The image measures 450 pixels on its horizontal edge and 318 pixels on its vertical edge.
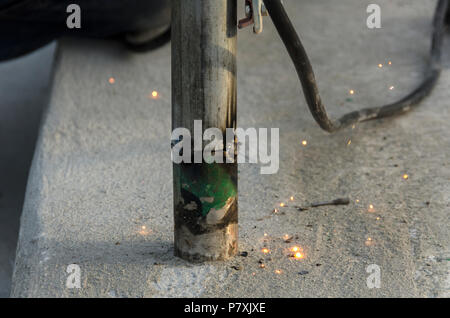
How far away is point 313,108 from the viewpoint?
2.66 metres

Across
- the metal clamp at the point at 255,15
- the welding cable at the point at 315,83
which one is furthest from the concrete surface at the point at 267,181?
the metal clamp at the point at 255,15

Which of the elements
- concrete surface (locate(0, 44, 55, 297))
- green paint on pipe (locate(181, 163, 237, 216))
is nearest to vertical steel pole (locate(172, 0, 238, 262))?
green paint on pipe (locate(181, 163, 237, 216))

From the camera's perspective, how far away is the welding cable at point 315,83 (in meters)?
2.33

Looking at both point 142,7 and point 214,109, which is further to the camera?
point 142,7

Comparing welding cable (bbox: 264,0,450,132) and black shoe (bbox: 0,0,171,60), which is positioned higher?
black shoe (bbox: 0,0,171,60)

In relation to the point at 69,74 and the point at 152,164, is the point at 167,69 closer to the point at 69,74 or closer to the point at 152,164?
the point at 69,74

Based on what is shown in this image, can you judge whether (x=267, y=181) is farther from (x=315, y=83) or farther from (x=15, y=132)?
(x=15, y=132)

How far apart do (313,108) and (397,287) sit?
75cm

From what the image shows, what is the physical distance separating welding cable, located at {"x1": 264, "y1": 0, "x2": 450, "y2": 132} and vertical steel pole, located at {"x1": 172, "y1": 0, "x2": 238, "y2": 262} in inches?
7.6

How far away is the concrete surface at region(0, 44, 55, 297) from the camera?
12.5 feet

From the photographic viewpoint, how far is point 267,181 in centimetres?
309

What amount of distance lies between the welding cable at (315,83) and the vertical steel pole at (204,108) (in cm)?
19

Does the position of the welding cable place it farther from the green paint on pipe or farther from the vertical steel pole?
the green paint on pipe

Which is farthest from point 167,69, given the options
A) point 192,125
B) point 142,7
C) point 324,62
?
point 192,125
